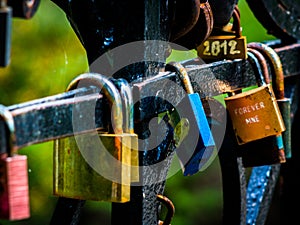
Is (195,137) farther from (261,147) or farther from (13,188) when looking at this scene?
(13,188)

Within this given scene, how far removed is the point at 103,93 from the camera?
1.42 meters

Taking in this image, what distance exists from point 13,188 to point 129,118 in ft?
0.93

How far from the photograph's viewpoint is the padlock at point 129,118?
140 cm

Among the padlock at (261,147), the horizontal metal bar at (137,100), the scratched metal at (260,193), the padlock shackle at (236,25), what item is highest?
the padlock shackle at (236,25)

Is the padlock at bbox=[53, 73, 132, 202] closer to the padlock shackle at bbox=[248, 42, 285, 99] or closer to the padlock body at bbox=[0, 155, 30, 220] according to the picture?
the padlock body at bbox=[0, 155, 30, 220]

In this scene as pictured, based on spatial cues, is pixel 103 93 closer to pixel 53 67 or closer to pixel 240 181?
pixel 240 181

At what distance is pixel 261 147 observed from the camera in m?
1.89

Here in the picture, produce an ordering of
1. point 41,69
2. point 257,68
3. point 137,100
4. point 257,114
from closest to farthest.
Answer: point 137,100 < point 257,114 < point 257,68 < point 41,69

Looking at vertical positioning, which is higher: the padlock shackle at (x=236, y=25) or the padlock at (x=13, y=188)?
the padlock shackle at (x=236, y=25)

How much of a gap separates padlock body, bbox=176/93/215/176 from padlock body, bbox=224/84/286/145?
8.9 inches

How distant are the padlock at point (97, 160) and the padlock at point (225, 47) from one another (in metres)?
0.48

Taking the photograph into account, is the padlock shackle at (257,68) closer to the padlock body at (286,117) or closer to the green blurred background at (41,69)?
the padlock body at (286,117)

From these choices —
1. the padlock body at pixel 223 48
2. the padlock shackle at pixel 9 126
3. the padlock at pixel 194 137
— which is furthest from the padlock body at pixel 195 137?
the padlock shackle at pixel 9 126

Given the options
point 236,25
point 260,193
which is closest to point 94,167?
point 236,25
